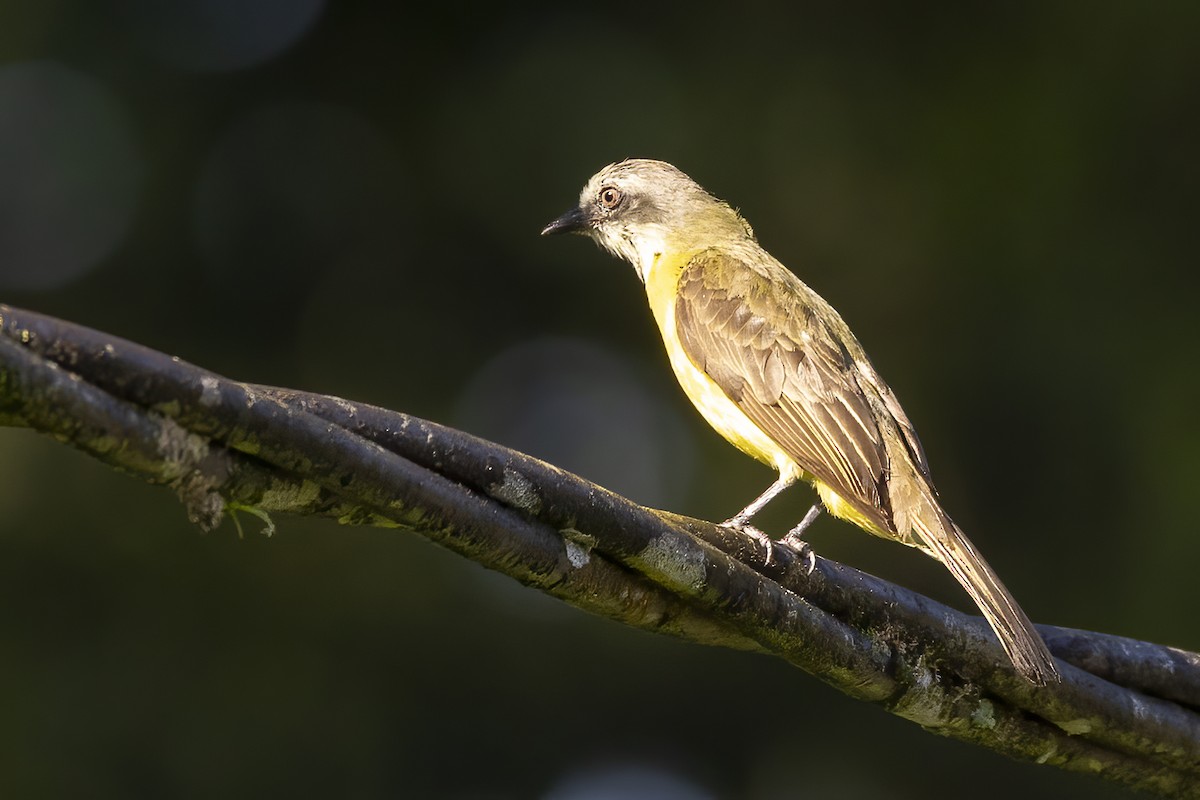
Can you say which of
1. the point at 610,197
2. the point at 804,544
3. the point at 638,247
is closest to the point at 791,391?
the point at 804,544

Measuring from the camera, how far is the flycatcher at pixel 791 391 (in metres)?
4.73

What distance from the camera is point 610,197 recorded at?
276 inches

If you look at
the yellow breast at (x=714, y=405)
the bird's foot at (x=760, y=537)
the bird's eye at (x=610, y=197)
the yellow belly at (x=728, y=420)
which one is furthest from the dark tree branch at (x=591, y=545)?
the bird's eye at (x=610, y=197)

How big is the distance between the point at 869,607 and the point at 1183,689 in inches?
33.5

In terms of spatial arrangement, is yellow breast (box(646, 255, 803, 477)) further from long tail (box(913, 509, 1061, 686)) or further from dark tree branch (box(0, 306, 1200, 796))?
dark tree branch (box(0, 306, 1200, 796))

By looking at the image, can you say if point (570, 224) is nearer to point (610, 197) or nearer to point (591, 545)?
point (610, 197)

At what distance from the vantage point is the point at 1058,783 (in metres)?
8.53

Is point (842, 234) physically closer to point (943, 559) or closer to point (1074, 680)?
point (943, 559)

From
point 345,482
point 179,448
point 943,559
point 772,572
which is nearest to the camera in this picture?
point 179,448

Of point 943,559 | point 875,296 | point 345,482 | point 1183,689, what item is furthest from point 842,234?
point 345,482

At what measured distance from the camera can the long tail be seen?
3.45 metres

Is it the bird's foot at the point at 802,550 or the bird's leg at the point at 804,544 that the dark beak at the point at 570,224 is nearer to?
the bird's leg at the point at 804,544

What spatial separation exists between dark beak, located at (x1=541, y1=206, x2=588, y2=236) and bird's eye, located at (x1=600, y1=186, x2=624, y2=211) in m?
0.12

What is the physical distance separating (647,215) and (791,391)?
1.80m
